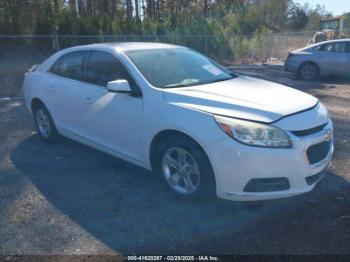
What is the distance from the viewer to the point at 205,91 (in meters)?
4.07

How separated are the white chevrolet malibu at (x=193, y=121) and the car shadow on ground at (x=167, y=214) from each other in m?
0.28

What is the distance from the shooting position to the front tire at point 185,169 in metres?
3.64

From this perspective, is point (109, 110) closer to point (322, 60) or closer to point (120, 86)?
point (120, 86)

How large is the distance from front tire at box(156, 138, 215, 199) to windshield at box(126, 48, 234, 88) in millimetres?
768

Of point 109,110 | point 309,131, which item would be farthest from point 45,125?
point 309,131

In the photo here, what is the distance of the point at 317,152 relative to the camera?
3639 millimetres

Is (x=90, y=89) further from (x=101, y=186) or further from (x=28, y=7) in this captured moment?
(x=28, y=7)

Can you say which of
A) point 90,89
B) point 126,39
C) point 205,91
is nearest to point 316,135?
point 205,91

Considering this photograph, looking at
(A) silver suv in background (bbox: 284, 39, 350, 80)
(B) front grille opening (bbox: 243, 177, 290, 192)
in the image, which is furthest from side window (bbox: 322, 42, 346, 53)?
(B) front grille opening (bbox: 243, 177, 290, 192)

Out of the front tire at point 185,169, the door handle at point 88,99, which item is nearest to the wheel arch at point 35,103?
the door handle at point 88,99

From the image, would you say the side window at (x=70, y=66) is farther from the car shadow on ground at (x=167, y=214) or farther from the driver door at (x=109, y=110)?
the car shadow on ground at (x=167, y=214)

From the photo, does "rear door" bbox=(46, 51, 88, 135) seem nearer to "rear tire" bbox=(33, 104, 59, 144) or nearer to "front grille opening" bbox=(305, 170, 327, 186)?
"rear tire" bbox=(33, 104, 59, 144)

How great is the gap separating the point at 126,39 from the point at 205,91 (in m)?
12.8

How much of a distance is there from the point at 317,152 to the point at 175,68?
1.96m
